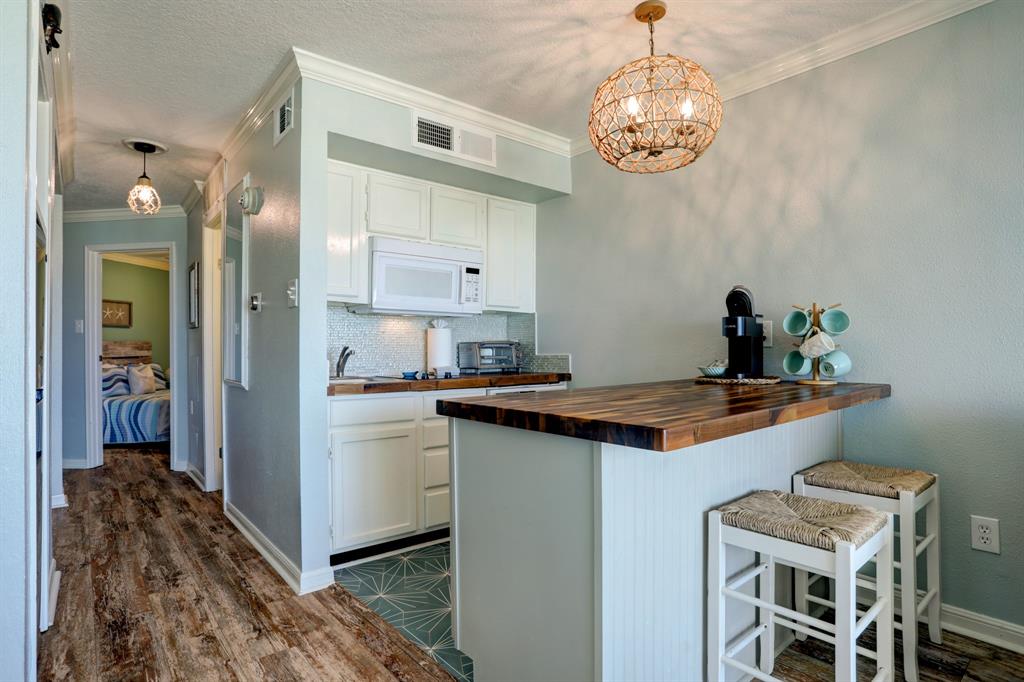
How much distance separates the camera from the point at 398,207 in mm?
3227

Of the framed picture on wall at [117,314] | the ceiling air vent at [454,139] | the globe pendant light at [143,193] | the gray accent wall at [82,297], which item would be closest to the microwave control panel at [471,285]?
the ceiling air vent at [454,139]

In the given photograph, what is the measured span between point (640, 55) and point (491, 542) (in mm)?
2128

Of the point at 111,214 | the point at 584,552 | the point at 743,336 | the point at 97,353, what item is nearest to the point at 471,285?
the point at 743,336

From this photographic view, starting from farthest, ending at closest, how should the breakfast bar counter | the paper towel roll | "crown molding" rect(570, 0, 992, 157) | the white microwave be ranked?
the paper towel roll
the white microwave
"crown molding" rect(570, 0, 992, 157)
the breakfast bar counter

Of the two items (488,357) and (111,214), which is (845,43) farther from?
(111,214)

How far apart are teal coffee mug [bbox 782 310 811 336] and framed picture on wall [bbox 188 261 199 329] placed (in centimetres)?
414

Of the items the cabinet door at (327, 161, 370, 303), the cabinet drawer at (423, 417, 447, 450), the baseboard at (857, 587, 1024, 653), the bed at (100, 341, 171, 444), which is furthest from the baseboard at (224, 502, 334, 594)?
the bed at (100, 341, 171, 444)

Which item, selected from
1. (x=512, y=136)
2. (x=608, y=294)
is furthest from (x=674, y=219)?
(x=512, y=136)

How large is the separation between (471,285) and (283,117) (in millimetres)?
1373

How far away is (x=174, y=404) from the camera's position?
4.98 m

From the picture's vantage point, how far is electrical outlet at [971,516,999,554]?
A: 6.63 feet

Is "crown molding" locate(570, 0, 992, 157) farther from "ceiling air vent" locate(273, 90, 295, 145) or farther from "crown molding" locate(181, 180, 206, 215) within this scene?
"crown molding" locate(181, 180, 206, 215)

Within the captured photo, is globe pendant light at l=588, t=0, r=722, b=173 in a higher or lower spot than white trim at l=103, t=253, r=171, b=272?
lower

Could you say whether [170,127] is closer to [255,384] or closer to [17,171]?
[255,384]
